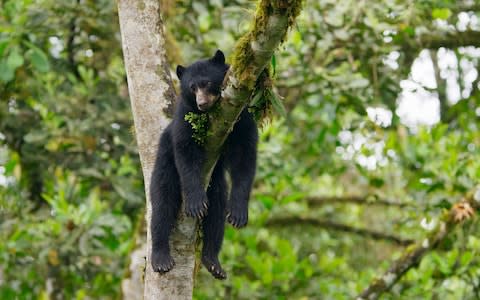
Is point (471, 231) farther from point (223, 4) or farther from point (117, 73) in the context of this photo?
point (117, 73)

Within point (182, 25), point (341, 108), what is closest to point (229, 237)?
point (341, 108)

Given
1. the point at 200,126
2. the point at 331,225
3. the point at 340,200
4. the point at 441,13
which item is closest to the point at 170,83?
the point at 200,126

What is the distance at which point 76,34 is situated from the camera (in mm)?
7738

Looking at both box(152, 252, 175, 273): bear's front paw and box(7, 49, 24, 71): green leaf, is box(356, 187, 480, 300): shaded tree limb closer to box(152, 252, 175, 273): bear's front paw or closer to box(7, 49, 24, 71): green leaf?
box(152, 252, 175, 273): bear's front paw

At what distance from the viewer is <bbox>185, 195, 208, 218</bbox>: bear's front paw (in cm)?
423

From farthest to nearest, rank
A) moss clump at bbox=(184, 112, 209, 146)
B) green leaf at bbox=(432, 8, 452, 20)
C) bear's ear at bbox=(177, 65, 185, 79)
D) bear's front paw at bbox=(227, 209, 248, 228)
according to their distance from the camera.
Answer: green leaf at bbox=(432, 8, 452, 20), bear's ear at bbox=(177, 65, 185, 79), bear's front paw at bbox=(227, 209, 248, 228), moss clump at bbox=(184, 112, 209, 146)

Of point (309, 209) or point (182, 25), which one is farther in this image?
point (309, 209)

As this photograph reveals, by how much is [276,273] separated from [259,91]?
4.19 m

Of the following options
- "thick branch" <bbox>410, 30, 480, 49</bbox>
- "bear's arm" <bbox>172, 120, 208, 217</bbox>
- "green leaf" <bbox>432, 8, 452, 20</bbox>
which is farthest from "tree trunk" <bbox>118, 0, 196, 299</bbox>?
"thick branch" <bbox>410, 30, 480, 49</bbox>

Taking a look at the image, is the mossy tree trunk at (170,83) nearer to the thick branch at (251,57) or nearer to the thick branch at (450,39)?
the thick branch at (251,57)

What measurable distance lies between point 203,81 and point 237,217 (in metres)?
0.91

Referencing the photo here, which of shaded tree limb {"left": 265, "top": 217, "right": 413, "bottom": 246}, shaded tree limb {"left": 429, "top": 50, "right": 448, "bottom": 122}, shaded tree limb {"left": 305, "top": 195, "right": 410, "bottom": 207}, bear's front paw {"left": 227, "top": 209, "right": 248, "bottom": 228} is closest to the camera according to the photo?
bear's front paw {"left": 227, "top": 209, "right": 248, "bottom": 228}

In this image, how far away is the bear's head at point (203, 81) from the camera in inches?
174

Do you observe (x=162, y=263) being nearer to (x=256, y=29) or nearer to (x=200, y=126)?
(x=200, y=126)
